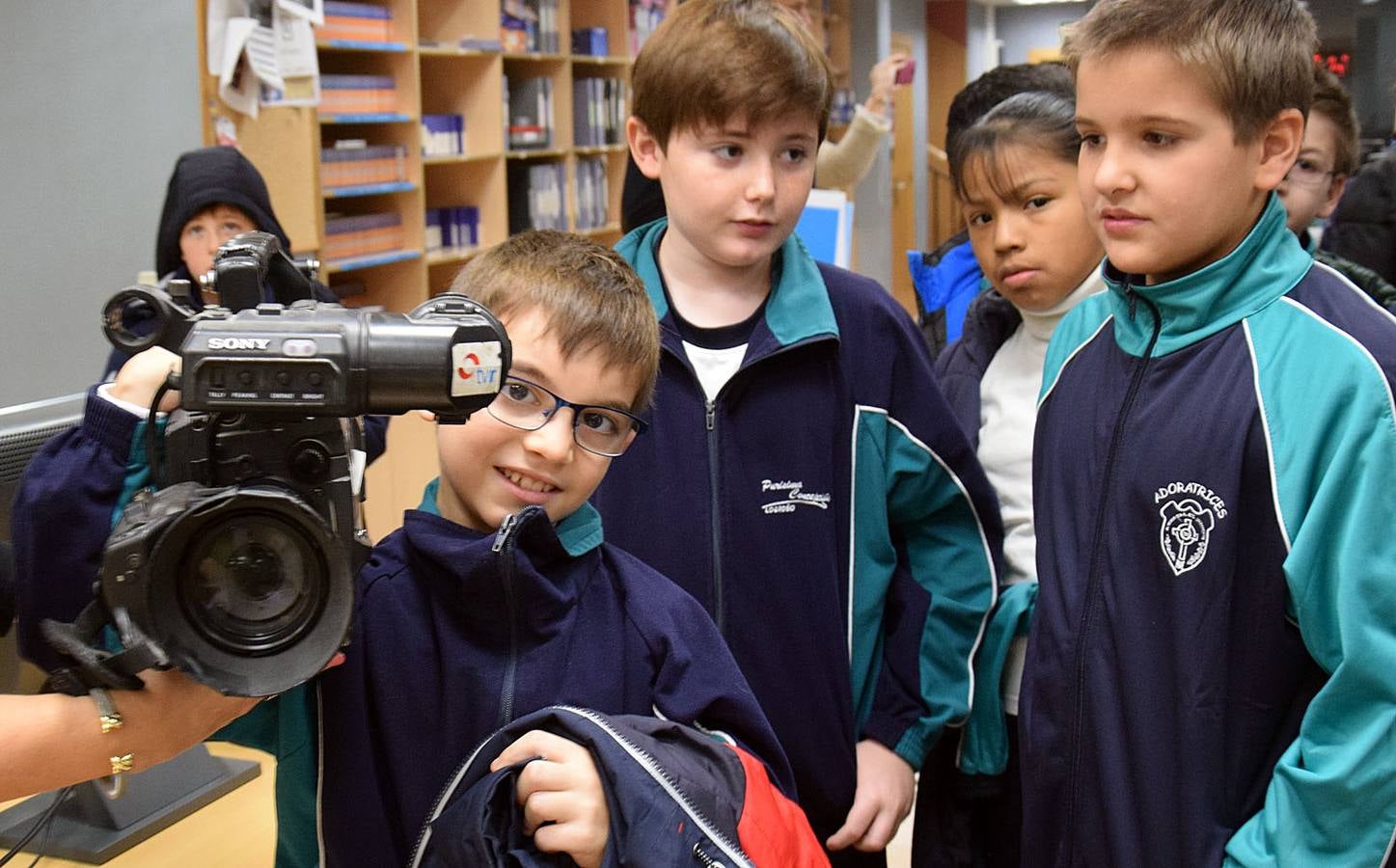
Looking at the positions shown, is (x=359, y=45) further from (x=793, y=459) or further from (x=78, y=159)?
(x=793, y=459)

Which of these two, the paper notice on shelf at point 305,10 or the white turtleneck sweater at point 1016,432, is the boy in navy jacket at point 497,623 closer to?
the white turtleneck sweater at point 1016,432

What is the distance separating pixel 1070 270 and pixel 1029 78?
412 mm

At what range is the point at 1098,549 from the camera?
125cm

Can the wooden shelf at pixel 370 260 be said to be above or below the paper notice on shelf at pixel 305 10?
below

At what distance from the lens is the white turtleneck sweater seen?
62.3 inches

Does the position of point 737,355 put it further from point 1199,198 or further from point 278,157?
point 278,157

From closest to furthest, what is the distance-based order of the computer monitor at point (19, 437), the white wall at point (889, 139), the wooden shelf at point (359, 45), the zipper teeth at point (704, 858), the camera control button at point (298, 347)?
the camera control button at point (298, 347) → the zipper teeth at point (704, 858) → the computer monitor at point (19, 437) → the wooden shelf at point (359, 45) → the white wall at point (889, 139)

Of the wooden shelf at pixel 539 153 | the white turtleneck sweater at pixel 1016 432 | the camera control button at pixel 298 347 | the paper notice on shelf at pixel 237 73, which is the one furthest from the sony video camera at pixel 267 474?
the wooden shelf at pixel 539 153

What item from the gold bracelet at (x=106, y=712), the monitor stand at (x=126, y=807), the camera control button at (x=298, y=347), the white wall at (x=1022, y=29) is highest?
the white wall at (x=1022, y=29)

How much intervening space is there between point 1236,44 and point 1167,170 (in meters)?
0.13

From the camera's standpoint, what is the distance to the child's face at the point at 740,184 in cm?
144

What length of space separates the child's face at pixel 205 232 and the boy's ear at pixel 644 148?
1.51 meters

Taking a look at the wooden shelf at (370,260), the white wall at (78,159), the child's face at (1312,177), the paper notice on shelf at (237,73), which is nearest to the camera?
the child's face at (1312,177)

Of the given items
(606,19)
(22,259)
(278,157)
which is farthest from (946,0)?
(22,259)
